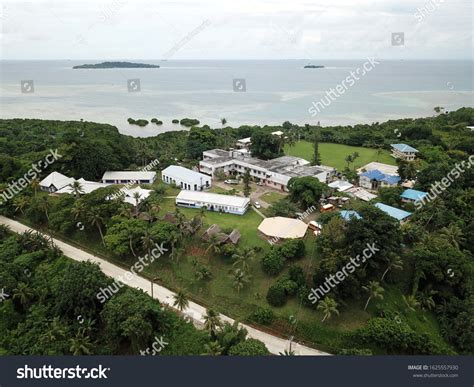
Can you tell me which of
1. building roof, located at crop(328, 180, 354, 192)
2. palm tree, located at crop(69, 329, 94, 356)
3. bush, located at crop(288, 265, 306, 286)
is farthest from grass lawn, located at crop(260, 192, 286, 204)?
palm tree, located at crop(69, 329, 94, 356)

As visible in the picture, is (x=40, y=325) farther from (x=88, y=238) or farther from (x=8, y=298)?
(x=88, y=238)

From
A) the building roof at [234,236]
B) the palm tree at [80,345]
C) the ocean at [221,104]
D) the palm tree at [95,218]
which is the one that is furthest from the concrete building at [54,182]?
the ocean at [221,104]

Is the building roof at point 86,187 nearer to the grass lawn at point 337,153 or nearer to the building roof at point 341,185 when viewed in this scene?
the building roof at point 341,185

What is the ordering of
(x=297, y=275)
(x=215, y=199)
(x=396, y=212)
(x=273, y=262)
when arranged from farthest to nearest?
(x=215, y=199)
(x=396, y=212)
(x=273, y=262)
(x=297, y=275)

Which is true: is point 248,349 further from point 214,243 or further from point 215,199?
point 215,199

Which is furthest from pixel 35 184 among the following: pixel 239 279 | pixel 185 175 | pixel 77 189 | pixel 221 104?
pixel 221 104

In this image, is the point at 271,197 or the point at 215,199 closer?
the point at 215,199
